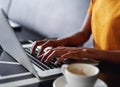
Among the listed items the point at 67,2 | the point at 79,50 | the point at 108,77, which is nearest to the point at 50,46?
the point at 79,50

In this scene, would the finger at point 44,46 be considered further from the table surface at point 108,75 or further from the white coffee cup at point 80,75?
the white coffee cup at point 80,75

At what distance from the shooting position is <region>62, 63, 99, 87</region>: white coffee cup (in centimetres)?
74

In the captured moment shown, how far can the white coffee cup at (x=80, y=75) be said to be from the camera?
0.74 metres

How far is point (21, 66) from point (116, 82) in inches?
13.6

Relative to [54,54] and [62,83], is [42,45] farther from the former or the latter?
[62,83]

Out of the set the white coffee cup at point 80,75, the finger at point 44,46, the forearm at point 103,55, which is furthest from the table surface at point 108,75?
the finger at point 44,46

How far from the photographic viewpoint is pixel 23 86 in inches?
33.8

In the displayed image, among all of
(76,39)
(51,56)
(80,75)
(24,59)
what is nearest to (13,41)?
(24,59)

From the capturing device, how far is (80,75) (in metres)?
0.75

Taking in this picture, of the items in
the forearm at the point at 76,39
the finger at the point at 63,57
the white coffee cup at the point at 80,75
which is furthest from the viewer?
the forearm at the point at 76,39

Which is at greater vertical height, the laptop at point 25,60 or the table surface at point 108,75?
the laptop at point 25,60

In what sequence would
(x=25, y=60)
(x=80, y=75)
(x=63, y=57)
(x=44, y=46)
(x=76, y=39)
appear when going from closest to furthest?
(x=80, y=75) → (x=25, y=60) → (x=63, y=57) → (x=44, y=46) → (x=76, y=39)

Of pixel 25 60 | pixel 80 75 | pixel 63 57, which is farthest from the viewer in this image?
pixel 63 57

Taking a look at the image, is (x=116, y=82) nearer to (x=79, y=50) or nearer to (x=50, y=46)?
(x=79, y=50)
